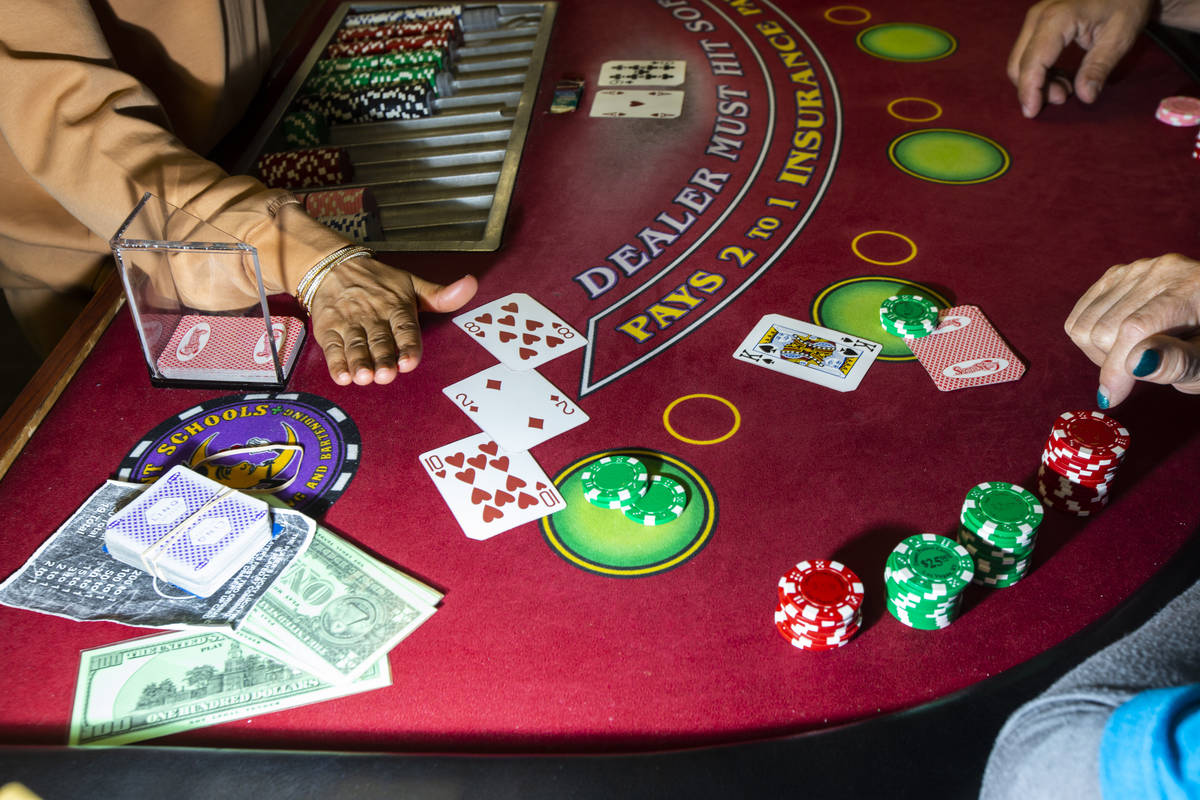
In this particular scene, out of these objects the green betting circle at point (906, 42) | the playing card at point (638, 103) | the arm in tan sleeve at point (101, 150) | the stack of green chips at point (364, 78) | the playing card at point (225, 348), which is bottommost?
the green betting circle at point (906, 42)

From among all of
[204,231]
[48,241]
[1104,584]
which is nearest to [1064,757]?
[1104,584]

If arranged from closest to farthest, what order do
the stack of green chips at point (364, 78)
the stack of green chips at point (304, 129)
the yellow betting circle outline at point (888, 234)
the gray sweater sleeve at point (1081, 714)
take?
1. the gray sweater sleeve at point (1081, 714)
2. the yellow betting circle outline at point (888, 234)
3. the stack of green chips at point (304, 129)
4. the stack of green chips at point (364, 78)

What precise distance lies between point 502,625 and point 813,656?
0.45 metres

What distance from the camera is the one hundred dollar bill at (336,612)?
1.40 meters

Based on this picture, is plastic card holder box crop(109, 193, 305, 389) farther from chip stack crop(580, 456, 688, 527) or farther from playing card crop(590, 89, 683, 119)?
playing card crop(590, 89, 683, 119)

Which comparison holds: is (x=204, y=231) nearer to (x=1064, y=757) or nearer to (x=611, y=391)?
(x=611, y=391)

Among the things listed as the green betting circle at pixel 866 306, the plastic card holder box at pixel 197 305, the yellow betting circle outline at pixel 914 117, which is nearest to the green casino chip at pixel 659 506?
the green betting circle at pixel 866 306

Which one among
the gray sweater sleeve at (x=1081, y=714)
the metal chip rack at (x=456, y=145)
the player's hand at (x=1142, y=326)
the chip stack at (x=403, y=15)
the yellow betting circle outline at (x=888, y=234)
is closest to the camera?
the gray sweater sleeve at (x=1081, y=714)

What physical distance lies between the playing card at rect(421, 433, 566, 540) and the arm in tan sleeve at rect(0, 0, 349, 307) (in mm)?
619

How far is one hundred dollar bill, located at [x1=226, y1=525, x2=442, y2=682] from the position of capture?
1398 millimetres

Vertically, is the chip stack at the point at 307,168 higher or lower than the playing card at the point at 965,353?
higher

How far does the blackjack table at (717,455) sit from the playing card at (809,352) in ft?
0.09

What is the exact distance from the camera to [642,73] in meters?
2.87

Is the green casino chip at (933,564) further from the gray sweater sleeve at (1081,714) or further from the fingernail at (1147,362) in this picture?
the fingernail at (1147,362)
